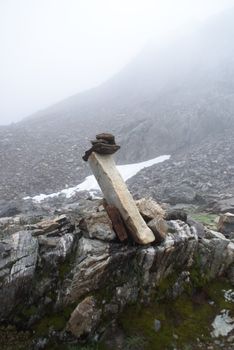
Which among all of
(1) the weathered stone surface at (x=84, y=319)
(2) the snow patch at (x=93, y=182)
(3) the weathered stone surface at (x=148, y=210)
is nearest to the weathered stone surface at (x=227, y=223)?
(3) the weathered stone surface at (x=148, y=210)

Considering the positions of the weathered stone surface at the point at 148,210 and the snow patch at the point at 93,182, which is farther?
the snow patch at the point at 93,182

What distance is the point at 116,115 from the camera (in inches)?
2960

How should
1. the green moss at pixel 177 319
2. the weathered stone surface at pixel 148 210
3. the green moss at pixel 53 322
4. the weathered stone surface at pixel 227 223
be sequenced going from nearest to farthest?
the green moss at pixel 53 322 → the green moss at pixel 177 319 → the weathered stone surface at pixel 148 210 → the weathered stone surface at pixel 227 223

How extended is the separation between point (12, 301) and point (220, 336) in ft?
18.0

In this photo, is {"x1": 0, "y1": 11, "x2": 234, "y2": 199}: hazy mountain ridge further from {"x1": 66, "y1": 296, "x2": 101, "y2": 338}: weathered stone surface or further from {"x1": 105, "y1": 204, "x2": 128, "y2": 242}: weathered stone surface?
{"x1": 66, "y1": 296, "x2": 101, "y2": 338}: weathered stone surface

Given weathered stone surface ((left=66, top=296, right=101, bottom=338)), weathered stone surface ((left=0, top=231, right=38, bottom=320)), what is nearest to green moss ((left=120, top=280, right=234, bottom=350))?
weathered stone surface ((left=66, top=296, right=101, bottom=338))

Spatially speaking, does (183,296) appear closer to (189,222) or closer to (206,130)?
(189,222)

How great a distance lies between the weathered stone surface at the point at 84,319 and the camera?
9031 mm

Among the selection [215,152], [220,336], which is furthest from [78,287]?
[215,152]

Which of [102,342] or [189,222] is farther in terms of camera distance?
[189,222]

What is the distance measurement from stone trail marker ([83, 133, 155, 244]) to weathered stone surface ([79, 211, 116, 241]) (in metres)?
0.47

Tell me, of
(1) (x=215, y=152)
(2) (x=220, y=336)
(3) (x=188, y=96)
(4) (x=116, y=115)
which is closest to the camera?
(2) (x=220, y=336)

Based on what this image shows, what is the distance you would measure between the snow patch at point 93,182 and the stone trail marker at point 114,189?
25.0 meters

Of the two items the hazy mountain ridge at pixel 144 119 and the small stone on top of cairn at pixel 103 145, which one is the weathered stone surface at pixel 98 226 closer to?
the small stone on top of cairn at pixel 103 145
